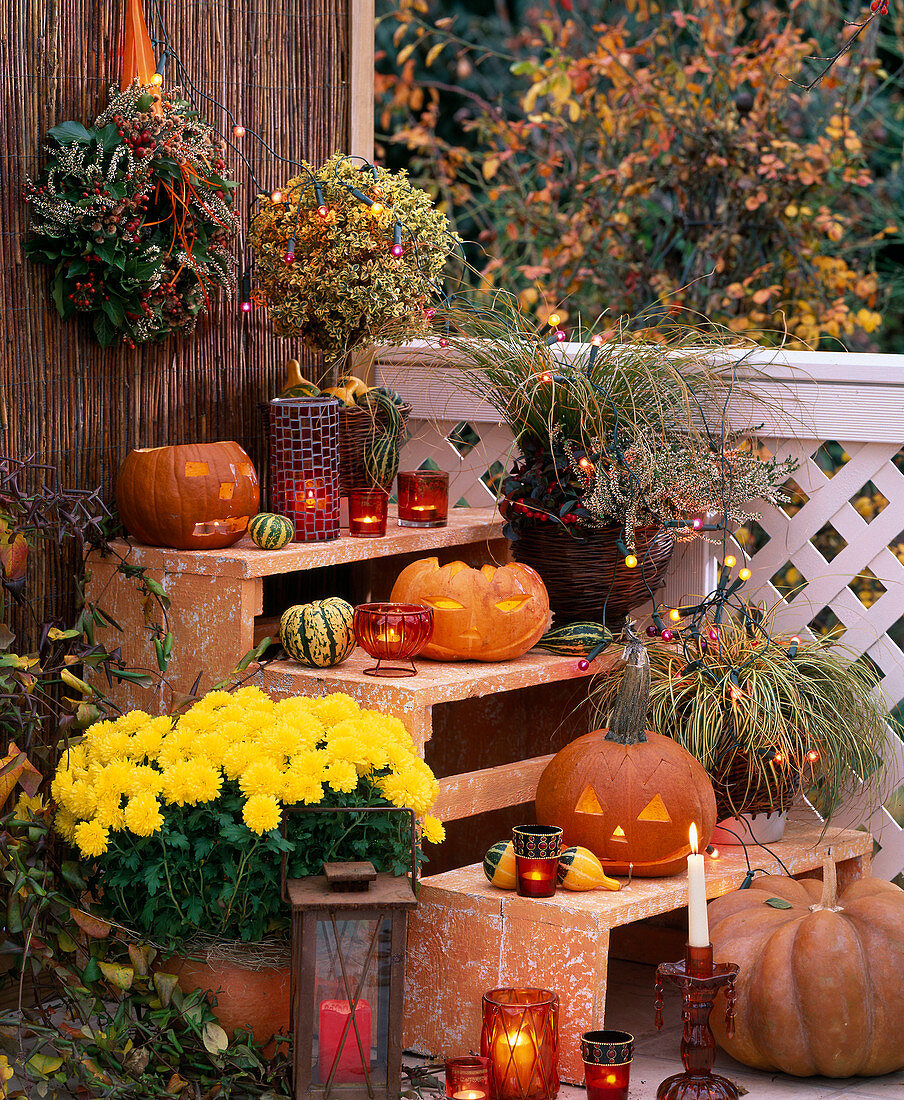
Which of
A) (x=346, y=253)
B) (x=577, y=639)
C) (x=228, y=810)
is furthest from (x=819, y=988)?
(x=346, y=253)

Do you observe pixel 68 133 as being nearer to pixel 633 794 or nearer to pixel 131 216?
pixel 131 216

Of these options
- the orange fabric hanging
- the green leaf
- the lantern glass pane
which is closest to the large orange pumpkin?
the green leaf

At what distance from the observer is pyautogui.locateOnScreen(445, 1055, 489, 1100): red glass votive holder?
2.37 metres

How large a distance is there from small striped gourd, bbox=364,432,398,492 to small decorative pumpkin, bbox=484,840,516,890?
0.98 metres

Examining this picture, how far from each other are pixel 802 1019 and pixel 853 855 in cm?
58

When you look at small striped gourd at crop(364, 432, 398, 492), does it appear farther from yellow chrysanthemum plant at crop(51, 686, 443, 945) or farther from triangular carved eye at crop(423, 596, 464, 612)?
yellow chrysanthemum plant at crop(51, 686, 443, 945)

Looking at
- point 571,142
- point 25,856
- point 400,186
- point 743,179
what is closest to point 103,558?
point 25,856

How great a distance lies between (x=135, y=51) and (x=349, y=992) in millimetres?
1801

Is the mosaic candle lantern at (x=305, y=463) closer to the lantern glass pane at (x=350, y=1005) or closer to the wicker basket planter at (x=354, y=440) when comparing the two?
the wicker basket planter at (x=354, y=440)

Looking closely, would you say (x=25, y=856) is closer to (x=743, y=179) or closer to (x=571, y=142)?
(x=743, y=179)

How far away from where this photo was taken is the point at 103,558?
3045mm

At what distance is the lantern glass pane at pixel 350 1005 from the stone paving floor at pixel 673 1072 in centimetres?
34

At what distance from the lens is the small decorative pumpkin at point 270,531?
9.75 ft

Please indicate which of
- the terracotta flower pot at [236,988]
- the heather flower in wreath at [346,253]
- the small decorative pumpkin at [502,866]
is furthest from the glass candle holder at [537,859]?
the heather flower in wreath at [346,253]
